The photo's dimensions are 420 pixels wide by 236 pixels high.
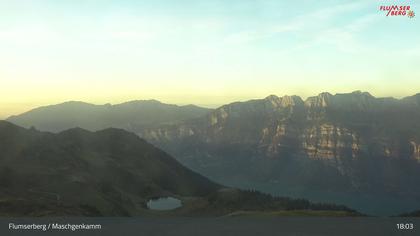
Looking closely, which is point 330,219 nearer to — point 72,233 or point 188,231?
point 188,231

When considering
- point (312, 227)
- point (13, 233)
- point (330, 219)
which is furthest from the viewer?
point (330, 219)

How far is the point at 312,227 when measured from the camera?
51.9m

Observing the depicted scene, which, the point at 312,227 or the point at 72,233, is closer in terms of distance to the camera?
the point at 72,233

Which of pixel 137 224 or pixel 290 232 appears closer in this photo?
pixel 290 232

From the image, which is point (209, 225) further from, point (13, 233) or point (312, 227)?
point (13, 233)

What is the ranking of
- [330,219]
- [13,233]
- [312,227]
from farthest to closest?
1. [330,219]
2. [312,227]
3. [13,233]

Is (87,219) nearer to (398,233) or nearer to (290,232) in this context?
(290,232)

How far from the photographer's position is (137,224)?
175 feet

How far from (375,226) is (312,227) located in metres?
7.01

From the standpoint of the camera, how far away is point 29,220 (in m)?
52.0

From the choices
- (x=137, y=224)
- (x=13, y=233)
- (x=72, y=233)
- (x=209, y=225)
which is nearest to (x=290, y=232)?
(x=209, y=225)

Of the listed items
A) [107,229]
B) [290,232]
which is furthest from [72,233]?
[290,232]

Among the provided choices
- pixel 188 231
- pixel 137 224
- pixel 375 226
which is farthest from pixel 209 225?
pixel 375 226

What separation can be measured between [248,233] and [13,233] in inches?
864
